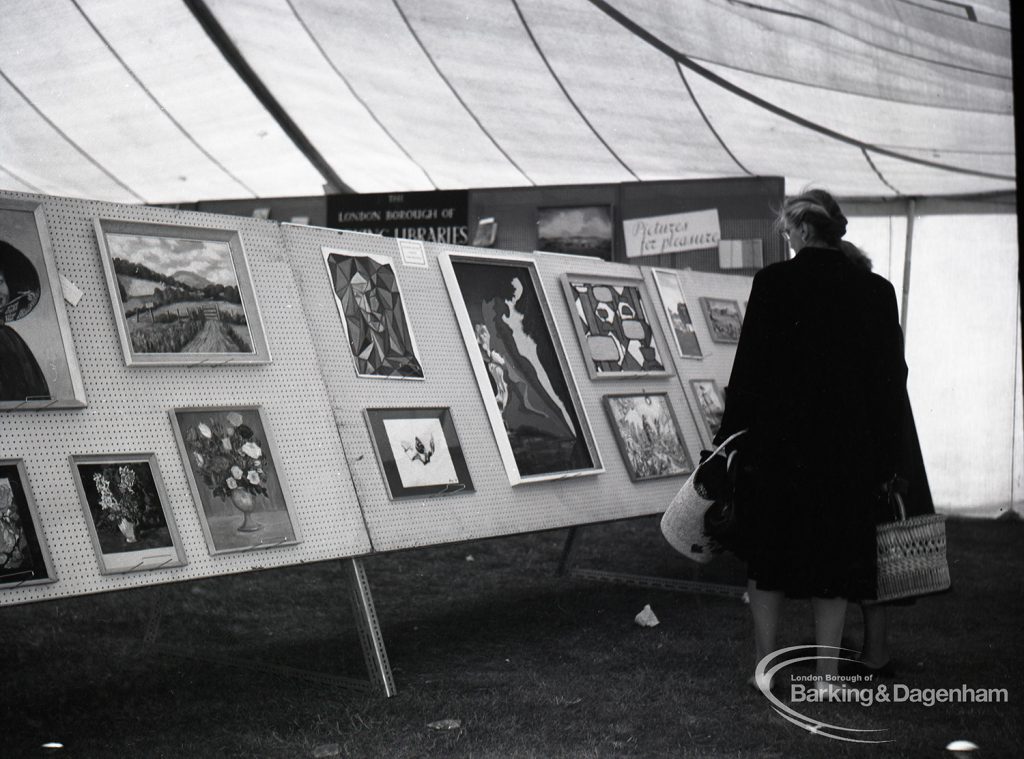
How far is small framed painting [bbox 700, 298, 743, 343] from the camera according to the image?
4.76 meters

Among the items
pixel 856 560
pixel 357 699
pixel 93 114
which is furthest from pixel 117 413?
pixel 93 114

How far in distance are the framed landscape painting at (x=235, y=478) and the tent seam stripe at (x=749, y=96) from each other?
3505 millimetres

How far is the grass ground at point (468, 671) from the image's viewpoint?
8.63ft

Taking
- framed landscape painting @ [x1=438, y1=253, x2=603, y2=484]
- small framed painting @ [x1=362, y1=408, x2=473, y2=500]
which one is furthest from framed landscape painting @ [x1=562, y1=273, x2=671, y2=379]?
small framed painting @ [x1=362, y1=408, x2=473, y2=500]

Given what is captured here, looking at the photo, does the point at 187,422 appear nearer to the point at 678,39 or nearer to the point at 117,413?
the point at 117,413

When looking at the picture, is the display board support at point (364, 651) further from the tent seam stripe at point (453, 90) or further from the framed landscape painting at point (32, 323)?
the tent seam stripe at point (453, 90)

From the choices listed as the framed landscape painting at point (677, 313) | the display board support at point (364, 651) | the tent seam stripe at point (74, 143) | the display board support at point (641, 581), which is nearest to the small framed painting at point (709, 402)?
the framed landscape painting at point (677, 313)

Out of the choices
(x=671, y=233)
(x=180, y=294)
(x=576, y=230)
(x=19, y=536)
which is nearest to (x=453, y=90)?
(x=576, y=230)

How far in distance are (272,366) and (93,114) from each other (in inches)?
207

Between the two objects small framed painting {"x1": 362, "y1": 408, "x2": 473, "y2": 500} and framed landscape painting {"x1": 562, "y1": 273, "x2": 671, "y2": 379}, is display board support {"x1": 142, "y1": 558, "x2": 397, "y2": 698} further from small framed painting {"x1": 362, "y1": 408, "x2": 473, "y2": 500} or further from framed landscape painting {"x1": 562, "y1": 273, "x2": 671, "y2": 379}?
framed landscape painting {"x1": 562, "y1": 273, "x2": 671, "y2": 379}

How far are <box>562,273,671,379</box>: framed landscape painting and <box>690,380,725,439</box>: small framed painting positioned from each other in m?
0.22

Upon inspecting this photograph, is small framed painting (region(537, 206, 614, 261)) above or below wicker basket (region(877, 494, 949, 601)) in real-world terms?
above

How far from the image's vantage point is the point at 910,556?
2.84 meters

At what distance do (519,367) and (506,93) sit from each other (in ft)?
10.9
